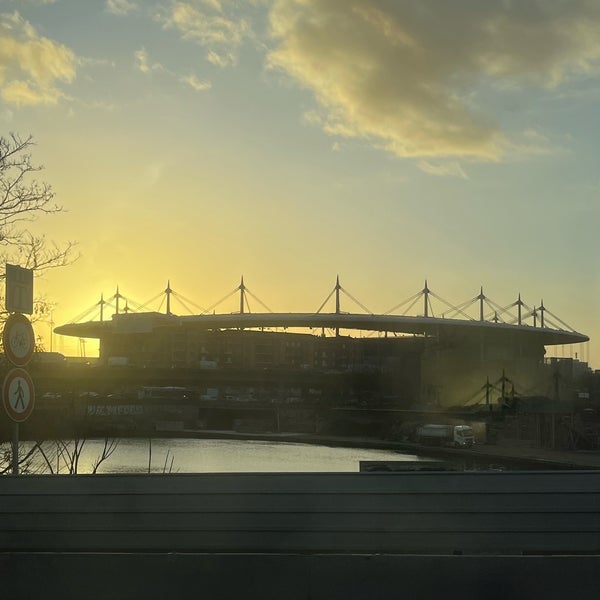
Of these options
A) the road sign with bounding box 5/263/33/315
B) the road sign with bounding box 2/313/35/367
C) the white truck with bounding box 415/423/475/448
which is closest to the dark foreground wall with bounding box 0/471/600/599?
the road sign with bounding box 2/313/35/367

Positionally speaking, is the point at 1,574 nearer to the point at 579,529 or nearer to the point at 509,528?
the point at 509,528

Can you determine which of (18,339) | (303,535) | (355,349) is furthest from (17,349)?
(355,349)

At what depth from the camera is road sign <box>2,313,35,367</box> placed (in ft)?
21.2

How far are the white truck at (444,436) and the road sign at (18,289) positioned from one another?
90.8ft

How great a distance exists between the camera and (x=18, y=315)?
6.79m

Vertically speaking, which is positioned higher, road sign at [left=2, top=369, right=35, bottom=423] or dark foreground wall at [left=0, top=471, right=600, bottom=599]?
road sign at [left=2, top=369, right=35, bottom=423]

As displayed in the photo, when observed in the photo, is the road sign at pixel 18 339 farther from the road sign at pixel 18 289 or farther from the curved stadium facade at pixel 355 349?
the curved stadium facade at pixel 355 349

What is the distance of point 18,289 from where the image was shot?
7020 mm

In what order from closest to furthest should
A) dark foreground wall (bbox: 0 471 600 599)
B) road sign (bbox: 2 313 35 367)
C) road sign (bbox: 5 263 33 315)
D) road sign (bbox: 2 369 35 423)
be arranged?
dark foreground wall (bbox: 0 471 600 599), road sign (bbox: 2 369 35 423), road sign (bbox: 2 313 35 367), road sign (bbox: 5 263 33 315)

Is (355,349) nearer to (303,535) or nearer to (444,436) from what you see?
(444,436)

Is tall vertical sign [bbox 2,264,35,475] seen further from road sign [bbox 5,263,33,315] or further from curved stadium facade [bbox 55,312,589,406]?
curved stadium facade [bbox 55,312,589,406]

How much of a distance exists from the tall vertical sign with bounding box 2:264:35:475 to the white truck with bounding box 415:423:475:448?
2775 centimetres

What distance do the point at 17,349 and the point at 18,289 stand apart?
66 cm

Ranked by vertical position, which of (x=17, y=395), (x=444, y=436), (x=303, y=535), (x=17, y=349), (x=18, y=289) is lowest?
(x=444, y=436)
